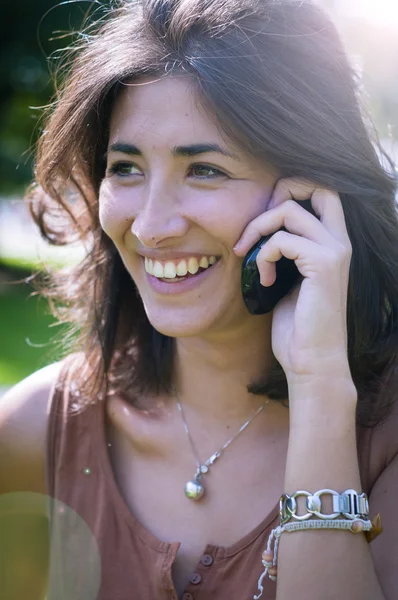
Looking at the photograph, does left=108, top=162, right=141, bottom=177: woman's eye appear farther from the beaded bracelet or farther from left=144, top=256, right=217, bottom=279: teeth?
the beaded bracelet

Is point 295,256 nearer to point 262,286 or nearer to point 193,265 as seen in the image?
point 262,286

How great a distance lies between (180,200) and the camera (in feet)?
7.61

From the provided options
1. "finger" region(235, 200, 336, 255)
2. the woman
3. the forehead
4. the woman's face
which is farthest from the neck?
the forehead

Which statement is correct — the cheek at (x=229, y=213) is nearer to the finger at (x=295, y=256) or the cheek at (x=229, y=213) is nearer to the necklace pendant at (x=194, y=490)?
the finger at (x=295, y=256)

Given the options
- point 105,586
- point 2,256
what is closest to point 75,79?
point 105,586

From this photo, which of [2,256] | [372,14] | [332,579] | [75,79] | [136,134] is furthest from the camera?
[2,256]

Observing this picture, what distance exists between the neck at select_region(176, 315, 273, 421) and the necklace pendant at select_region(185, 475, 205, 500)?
0.78ft

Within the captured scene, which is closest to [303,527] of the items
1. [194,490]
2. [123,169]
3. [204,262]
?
[194,490]

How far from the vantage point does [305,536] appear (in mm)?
2039

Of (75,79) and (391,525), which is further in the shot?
(75,79)

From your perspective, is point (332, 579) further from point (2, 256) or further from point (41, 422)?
point (2, 256)

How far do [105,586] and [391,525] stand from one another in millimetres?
908

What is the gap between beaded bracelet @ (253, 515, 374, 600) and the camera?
2.02m

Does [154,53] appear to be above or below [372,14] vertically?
below
